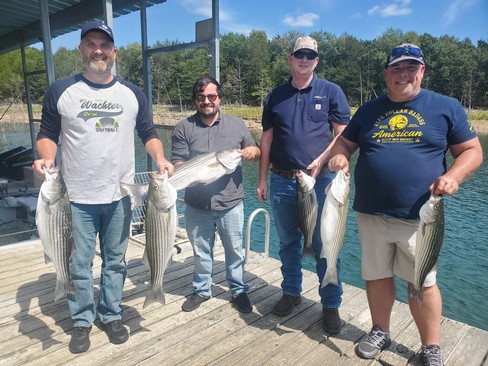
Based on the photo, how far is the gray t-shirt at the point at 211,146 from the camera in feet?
11.4

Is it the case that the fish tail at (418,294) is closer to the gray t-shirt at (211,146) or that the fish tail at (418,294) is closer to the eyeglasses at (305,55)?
the gray t-shirt at (211,146)

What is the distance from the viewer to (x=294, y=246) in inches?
142

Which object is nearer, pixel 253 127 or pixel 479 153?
pixel 479 153

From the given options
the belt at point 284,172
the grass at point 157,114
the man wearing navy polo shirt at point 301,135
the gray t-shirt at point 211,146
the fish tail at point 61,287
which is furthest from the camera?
the grass at point 157,114

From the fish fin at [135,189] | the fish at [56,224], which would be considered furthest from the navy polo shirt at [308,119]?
the fish at [56,224]

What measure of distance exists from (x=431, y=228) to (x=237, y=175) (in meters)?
1.78

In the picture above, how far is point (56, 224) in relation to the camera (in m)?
2.58

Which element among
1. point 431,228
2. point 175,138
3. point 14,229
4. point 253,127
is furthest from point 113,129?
point 253,127

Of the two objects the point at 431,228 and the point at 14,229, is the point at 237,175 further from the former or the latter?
the point at 14,229

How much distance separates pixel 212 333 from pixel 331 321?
1.10 metres

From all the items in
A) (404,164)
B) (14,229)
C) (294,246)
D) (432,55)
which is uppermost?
(432,55)

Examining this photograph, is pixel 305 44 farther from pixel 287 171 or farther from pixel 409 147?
pixel 409 147

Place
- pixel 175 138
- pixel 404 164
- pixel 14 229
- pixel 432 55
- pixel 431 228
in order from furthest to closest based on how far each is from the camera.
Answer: pixel 432 55 → pixel 14 229 → pixel 175 138 → pixel 404 164 → pixel 431 228

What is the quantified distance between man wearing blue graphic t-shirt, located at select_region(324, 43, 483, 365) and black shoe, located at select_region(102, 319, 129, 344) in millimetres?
1995
